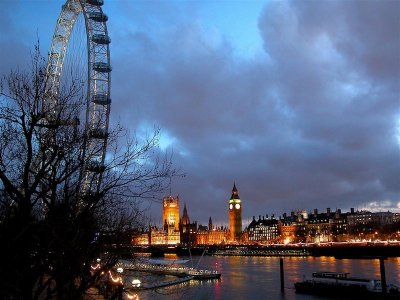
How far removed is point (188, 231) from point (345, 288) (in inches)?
6060

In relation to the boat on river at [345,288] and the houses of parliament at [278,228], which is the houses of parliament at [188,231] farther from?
Answer: the boat on river at [345,288]

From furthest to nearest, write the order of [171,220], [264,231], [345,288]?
[264,231] < [171,220] < [345,288]

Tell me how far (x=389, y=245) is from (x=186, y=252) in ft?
201

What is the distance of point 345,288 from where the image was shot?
35531mm

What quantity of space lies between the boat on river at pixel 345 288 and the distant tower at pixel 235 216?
140m

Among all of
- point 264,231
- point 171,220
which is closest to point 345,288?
point 171,220

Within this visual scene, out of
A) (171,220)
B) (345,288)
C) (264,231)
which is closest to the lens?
(345,288)

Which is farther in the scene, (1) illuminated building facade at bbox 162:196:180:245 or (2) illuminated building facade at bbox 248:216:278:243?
(2) illuminated building facade at bbox 248:216:278:243

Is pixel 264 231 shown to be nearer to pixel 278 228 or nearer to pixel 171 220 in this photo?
pixel 278 228

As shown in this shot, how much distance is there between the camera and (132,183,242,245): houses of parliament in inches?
6978

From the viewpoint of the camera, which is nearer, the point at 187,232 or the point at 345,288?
the point at 345,288

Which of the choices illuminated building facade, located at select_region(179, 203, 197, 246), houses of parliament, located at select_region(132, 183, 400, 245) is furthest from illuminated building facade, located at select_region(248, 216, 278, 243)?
illuminated building facade, located at select_region(179, 203, 197, 246)

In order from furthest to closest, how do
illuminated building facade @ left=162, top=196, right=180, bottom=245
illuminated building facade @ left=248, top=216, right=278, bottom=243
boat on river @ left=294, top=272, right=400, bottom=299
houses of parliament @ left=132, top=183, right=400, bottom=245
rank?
illuminated building facade @ left=248, top=216, right=278, bottom=243 → illuminated building facade @ left=162, top=196, right=180, bottom=245 → houses of parliament @ left=132, top=183, right=400, bottom=245 → boat on river @ left=294, top=272, right=400, bottom=299

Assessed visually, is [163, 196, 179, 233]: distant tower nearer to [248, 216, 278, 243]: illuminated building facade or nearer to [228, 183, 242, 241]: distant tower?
[228, 183, 242, 241]: distant tower
